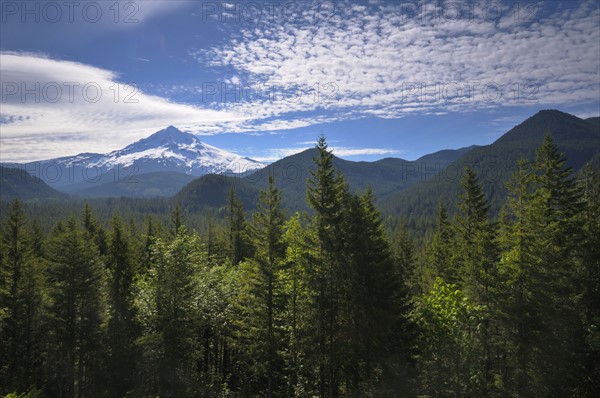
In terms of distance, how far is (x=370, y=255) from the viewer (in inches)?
808

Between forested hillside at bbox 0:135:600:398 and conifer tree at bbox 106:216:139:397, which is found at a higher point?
forested hillside at bbox 0:135:600:398

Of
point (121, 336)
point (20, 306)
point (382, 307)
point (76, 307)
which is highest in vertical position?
point (382, 307)

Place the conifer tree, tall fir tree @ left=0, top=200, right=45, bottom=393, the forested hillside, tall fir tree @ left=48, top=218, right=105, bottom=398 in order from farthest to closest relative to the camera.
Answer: tall fir tree @ left=0, top=200, right=45, bottom=393, tall fir tree @ left=48, top=218, right=105, bottom=398, the conifer tree, the forested hillside

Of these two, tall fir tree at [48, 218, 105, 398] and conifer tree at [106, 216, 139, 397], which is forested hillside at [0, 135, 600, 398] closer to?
conifer tree at [106, 216, 139, 397]

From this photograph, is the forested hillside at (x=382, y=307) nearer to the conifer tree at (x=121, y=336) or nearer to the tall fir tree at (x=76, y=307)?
the conifer tree at (x=121, y=336)

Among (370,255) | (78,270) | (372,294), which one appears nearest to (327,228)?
(370,255)

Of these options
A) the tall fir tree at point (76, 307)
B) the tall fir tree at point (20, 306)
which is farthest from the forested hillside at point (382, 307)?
the tall fir tree at point (20, 306)

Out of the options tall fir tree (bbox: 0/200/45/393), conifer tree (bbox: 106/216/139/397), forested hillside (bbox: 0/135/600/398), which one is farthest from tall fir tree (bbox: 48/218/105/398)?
forested hillside (bbox: 0/135/600/398)

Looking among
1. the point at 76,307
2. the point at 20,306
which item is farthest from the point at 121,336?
the point at 20,306

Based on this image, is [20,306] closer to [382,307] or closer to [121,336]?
[121,336]

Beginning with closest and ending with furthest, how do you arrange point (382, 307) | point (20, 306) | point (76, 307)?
point (382, 307)
point (76, 307)
point (20, 306)

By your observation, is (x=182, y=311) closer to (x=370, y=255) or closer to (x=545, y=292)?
(x=370, y=255)

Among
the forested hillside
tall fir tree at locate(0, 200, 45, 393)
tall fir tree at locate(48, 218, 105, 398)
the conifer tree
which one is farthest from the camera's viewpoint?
tall fir tree at locate(0, 200, 45, 393)

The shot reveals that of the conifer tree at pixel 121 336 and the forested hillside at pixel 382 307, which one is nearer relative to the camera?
the forested hillside at pixel 382 307
